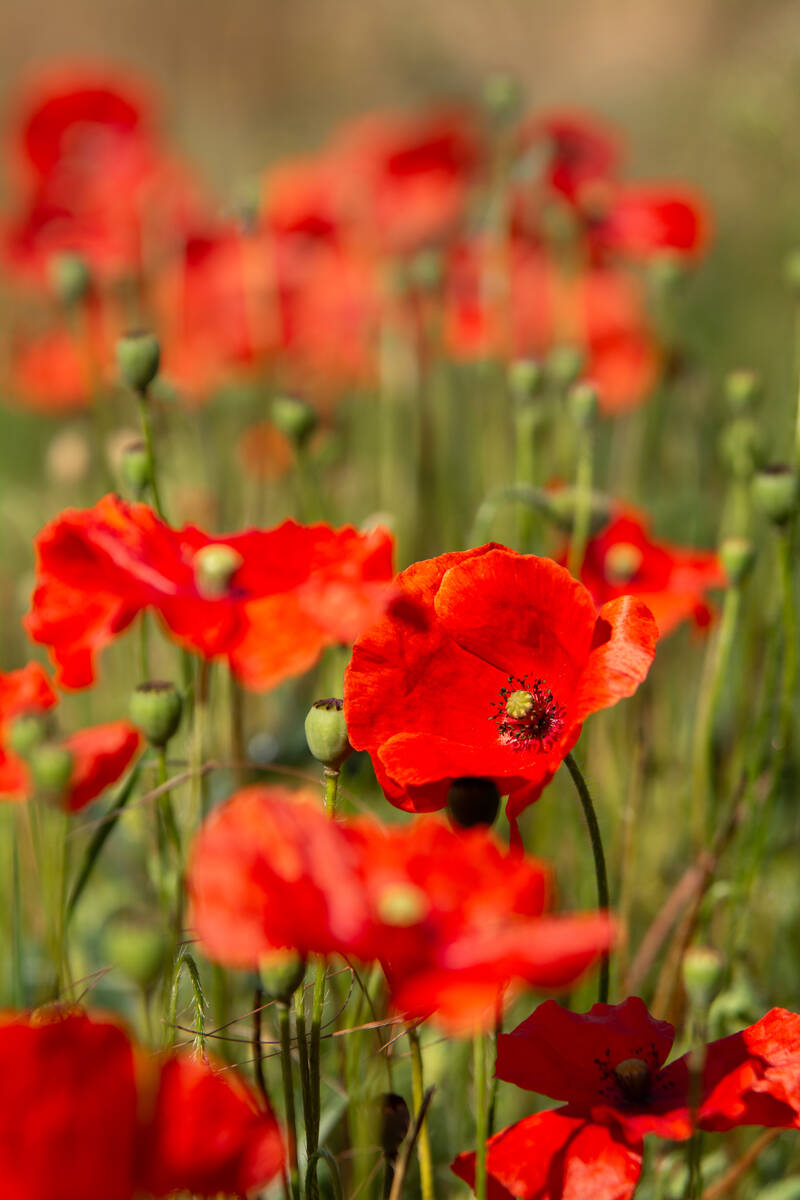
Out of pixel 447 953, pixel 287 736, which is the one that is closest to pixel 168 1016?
pixel 447 953

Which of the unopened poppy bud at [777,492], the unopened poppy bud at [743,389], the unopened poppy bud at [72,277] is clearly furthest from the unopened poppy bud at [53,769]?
the unopened poppy bud at [72,277]

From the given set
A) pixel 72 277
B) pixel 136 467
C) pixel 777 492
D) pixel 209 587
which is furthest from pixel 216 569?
pixel 72 277

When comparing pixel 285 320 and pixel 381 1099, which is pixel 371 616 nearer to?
pixel 381 1099

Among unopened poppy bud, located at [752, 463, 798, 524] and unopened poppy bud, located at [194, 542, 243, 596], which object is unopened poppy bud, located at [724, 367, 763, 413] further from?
unopened poppy bud, located at [194, 542, 243, 596]

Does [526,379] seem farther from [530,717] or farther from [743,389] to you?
[530,717]

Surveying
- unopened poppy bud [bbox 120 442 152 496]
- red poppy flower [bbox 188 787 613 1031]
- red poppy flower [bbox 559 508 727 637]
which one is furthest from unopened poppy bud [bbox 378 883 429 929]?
red poppy flower [bbox 559 508 727 637]

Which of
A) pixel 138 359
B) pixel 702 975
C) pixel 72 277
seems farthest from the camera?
pixel 72 277
